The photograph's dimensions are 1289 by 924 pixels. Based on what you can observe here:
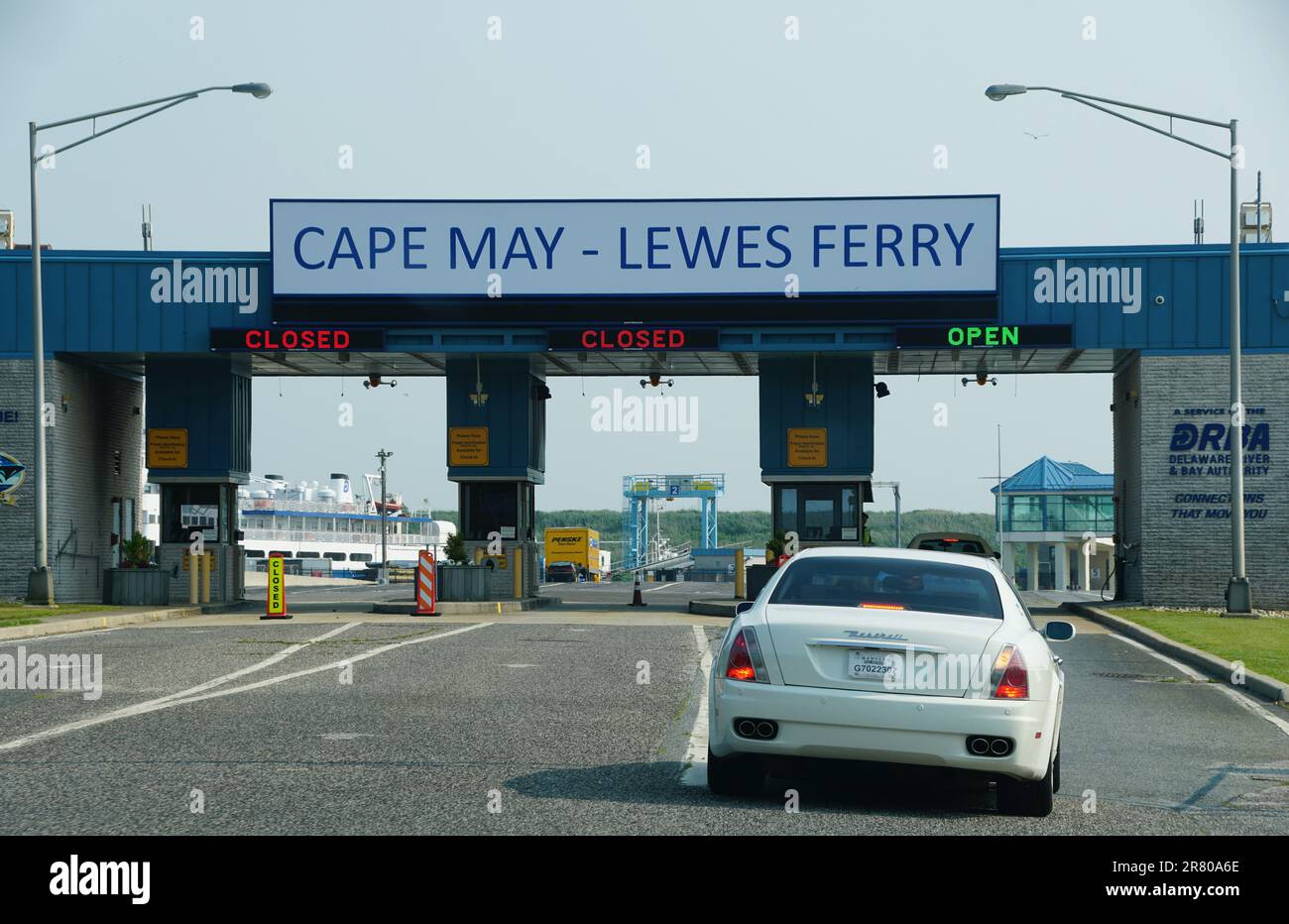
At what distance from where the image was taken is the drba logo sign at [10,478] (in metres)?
33.9

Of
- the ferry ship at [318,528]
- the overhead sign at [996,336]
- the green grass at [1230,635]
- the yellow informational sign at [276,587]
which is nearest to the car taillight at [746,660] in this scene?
the green grass at [1230,635]

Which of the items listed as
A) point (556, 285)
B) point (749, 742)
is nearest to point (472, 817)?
point (749, 742)

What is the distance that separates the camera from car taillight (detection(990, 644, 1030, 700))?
838 centimetres

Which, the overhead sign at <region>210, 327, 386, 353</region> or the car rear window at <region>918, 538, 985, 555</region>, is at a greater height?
the overhead sign at <region>210, 327, 386, 353</region>

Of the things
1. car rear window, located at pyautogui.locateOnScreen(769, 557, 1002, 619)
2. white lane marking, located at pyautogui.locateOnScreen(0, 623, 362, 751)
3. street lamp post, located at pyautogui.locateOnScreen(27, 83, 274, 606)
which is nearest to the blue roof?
street lamp post, located at pyautogui.locateOnScreen(27, 83, 274, 606)

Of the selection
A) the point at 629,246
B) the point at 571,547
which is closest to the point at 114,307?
the point at 629,246

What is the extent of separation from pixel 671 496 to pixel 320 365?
77863 millimetres

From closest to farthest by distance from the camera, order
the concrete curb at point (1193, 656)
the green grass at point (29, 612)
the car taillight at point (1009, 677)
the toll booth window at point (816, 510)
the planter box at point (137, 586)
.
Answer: the car taillight at point (1009, 677), the concrete curb at point (1193, 656), the green grass at point (29, 612), the planter box at point (137, 586), the toll booth window at point (816, 510)

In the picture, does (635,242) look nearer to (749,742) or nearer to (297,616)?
(297,616)

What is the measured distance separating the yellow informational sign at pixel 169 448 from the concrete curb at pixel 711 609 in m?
12.2

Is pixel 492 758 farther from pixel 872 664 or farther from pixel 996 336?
pixel 996 336

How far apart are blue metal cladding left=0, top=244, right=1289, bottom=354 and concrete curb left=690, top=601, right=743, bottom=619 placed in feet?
19.9

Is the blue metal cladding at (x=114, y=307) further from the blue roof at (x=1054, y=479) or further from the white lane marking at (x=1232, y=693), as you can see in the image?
the blue roof at (x=1054, y=479)

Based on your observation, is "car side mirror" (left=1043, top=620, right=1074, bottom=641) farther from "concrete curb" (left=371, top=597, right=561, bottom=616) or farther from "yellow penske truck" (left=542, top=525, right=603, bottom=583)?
"yellow penske truck" (left=542, top=525, right=603, bottom=583)
